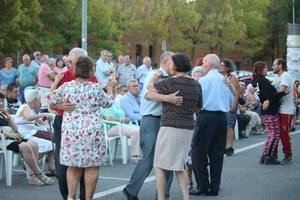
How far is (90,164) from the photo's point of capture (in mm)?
7484

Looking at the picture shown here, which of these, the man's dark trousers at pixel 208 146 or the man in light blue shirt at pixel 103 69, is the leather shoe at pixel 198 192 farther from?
the man in light blue shirt at pixel 103 69

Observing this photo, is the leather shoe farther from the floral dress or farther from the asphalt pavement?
the floral dress

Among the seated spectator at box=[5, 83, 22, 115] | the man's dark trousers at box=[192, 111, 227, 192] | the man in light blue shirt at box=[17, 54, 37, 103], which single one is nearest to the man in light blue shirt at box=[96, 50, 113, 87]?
the man in light blue shirt at box=[17, 54, 37, 103]

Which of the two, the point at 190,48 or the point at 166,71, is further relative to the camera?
the point at 190,48

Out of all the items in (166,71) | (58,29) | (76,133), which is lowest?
(76,133)

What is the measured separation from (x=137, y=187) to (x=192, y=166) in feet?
3.99

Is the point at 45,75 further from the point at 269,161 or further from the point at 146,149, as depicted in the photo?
the point at 146,149

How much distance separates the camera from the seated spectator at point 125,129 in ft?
41.5

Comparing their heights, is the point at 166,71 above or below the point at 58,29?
below

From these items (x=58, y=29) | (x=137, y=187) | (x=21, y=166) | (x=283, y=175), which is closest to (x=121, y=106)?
(x=21, y=166)

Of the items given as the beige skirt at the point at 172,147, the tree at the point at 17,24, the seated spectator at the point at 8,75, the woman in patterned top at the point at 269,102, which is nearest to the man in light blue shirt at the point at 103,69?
the seated spectator at the point at 8,75

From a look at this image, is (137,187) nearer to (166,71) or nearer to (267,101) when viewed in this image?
(166,71)

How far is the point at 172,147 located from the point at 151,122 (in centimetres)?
64

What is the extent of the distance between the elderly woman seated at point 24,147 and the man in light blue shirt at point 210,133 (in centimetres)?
221
